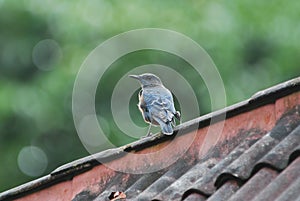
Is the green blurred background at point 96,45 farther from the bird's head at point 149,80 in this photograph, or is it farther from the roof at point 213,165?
the roof at point 213,165

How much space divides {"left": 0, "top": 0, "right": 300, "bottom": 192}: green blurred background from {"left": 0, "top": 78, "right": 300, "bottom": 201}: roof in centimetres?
1108

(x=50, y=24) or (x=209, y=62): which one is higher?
(x=50, y=24)

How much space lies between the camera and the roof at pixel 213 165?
4.78 metres

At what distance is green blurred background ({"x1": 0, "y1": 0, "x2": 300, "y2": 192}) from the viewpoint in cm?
1791

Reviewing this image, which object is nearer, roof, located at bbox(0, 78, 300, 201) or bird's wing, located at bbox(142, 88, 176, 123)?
roof, located at bbox(0, 78, 300, 201)

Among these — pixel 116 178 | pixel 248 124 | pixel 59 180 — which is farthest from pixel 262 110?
pixel 59 180

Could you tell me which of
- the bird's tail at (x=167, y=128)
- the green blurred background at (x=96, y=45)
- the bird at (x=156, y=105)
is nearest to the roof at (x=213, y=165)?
the bird's tail at (x=167, y=128)

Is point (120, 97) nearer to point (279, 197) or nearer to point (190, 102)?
point (190, 102)

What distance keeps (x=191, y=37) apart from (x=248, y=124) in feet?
41.1

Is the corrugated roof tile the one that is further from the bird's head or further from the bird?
the bird's head

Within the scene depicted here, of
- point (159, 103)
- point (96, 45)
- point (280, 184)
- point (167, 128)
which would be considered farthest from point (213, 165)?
point (96, 45)

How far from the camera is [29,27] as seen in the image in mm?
19281

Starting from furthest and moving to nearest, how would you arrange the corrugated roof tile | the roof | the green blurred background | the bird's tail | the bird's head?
the green blurred background → the bird's head → the bird's tail → the roof → the corrugated roof tile

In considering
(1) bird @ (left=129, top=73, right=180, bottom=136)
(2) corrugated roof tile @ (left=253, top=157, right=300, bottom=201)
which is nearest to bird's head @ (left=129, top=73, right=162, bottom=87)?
(1) bird @ (left=129, top=73, right=180, bottom=136)
